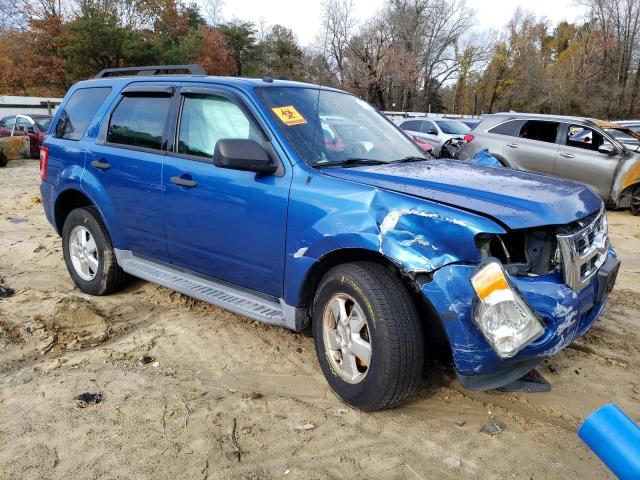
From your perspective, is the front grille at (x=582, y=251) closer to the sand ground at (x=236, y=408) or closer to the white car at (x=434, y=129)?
the sand ground at (x=236, y=408)

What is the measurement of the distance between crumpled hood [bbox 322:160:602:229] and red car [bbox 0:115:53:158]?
1695cm

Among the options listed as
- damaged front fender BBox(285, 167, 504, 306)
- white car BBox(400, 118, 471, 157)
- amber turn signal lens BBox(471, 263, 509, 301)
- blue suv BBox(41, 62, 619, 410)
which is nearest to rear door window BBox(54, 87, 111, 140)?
blue suv BBox(41, 62, 619, 410)

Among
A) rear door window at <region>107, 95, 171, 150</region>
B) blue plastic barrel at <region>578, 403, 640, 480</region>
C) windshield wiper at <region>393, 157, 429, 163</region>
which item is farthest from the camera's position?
rear door window at <region>107, 95, 171, 150</region>

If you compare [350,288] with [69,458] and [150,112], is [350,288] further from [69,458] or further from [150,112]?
[150,112]

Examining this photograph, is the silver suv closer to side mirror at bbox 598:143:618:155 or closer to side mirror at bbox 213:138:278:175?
side mirror at bbox 598:143:618:155

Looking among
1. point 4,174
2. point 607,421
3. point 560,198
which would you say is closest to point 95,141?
point 560,198

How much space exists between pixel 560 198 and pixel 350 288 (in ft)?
4.06

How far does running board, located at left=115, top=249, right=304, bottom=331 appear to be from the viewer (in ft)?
10.4

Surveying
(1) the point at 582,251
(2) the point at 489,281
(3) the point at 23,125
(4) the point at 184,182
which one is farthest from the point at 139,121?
(3) the point at 23,125

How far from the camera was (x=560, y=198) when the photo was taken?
275cm

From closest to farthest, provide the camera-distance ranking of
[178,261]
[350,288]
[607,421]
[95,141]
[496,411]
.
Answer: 1. [607,421]
2. [350,288]
3. [496,411]
4. [178,261]
5. [95,141]

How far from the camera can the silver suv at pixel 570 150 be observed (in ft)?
30.0

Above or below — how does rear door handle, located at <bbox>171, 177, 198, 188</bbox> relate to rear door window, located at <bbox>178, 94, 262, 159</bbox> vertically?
below

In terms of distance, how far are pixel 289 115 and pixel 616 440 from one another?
279cm
